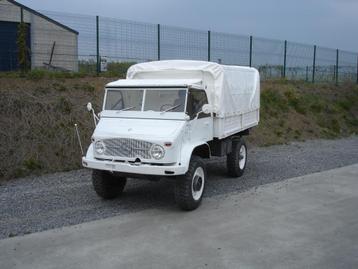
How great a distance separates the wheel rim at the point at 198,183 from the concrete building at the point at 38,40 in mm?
9713

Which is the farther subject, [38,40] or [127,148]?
[38,40]

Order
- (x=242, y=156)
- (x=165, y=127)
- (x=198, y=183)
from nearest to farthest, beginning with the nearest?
(x=165, y=127)
(x=198, y=183)
(x=242, y=156)

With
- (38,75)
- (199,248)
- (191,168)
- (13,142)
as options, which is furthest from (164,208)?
(38,75)

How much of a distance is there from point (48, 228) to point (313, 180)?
248 inches

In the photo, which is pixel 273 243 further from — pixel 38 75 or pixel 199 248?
pixel 38 75

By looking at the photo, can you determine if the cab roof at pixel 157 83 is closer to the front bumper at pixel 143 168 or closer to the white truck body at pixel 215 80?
the white truck body at pixel 215 80

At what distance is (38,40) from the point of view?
17109mm

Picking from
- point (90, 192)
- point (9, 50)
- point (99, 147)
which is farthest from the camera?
point (9, 50)

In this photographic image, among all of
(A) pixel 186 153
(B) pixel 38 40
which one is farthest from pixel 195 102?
(B) pixel 38 40

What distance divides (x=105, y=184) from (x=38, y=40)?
10.6 meters

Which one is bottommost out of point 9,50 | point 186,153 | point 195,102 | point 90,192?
point 90,192

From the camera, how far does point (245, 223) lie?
280 inches

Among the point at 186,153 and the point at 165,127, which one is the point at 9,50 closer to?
the point at 165,127

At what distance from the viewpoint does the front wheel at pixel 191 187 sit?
7641 millimetres
